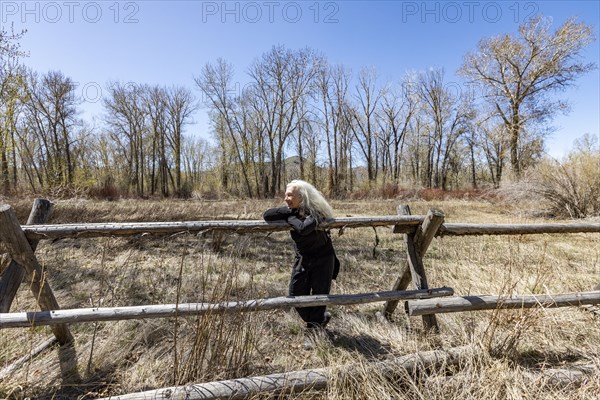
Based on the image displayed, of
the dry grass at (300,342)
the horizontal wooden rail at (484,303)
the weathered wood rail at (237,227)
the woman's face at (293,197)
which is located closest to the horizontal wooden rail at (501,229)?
the weathered wood rail at (237,227)

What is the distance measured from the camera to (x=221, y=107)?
108ft

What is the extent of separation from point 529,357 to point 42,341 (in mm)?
4783

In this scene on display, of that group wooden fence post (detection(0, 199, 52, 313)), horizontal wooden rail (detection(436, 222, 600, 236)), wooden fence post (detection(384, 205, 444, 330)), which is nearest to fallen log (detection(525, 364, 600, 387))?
wooden fence post (detection(384, 205, 444, 330))

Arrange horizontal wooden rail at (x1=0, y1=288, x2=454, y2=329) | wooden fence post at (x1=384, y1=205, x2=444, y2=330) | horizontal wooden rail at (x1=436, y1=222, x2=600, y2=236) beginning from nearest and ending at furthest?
1. horizontal wooden rail at (x1=0, y1=288, x2=454, y2=329)
2. wooden fence post at (x1=384, y1=205, x2=444, y2=330)
3. horizontal wooden rail at (x1=436, y1=222, x2=600, y2=236)

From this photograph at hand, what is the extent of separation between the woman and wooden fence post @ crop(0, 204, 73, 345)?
201 centimetres

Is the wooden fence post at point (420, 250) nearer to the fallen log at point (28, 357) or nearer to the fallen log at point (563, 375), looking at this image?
the fallen log at point (563, 375)

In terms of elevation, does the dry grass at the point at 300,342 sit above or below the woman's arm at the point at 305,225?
below

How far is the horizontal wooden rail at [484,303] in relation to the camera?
2.54 meters

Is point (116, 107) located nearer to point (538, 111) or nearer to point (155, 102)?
point (155, 102)

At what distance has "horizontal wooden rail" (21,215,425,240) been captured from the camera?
2.35 m

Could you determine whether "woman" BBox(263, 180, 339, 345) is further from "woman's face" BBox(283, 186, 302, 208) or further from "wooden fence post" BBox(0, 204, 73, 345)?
"wooden fence post" BBox(0, 204, 73, 345)

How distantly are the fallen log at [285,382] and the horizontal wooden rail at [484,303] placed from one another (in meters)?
0.34

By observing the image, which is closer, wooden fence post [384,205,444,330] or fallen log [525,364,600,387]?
fallen log [525,364,600,387]

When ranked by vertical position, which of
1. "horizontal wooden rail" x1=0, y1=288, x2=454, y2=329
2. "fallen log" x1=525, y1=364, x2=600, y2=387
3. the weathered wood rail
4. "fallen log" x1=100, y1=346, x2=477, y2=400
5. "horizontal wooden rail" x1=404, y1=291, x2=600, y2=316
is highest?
the weathered wood rail
